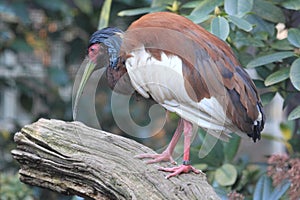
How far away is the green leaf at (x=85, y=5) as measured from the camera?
3.54 m

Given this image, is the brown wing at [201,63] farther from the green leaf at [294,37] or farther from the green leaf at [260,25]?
the green leaf at [260,25]

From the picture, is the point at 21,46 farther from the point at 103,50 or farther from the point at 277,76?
the point at 103,50

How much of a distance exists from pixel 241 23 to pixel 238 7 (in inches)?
3.9

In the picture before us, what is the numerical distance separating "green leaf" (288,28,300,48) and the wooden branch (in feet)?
2.07

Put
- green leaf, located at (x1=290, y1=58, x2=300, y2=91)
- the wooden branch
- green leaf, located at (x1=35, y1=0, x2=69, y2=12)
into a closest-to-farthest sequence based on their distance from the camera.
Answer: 1. the wooden branch
2. green leaf, located at (x1=290, y1=58, x2=300, y2=91)
3. green leaf, located at (x1=35, y1=0, x2=69, y2=12)

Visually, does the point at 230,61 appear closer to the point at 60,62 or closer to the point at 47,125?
the point at 47,125

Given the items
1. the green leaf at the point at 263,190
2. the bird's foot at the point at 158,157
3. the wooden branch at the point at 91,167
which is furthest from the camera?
the green leaf at the point at 263,190

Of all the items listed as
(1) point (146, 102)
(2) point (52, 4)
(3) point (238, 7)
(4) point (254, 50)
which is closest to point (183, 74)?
(1) point (146, 102)

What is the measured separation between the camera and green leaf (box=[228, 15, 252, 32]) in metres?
1.95

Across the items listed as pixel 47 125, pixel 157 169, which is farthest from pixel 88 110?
pixel 157 169

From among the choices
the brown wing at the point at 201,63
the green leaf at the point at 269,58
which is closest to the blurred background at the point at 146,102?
the green leaf at the point at 269,58

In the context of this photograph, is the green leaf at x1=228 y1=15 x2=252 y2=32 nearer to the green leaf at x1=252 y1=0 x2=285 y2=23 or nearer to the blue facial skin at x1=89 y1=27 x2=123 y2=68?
the green leaf at x1=252 y1=0 x2=285 y2=23

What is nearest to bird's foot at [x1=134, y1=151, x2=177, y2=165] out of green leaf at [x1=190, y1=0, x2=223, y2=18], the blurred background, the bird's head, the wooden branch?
the wooden branch

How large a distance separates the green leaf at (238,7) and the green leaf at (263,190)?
0.58m
